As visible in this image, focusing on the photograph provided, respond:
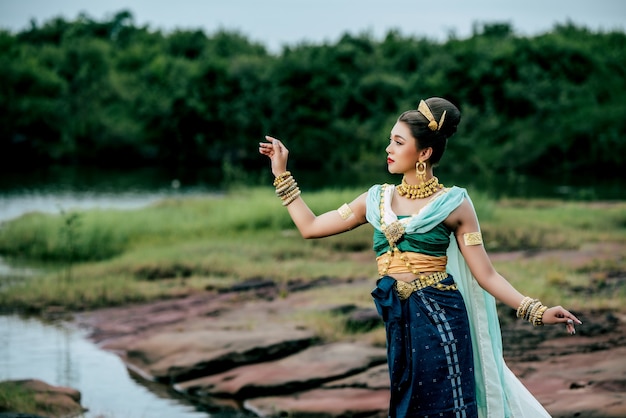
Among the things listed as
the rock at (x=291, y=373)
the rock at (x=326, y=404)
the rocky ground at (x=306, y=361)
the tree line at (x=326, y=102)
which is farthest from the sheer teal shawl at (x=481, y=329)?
the tree line at (x=326, y=102)

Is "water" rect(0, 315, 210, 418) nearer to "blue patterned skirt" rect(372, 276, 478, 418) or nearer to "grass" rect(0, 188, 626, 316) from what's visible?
"grass" rect(0, 188, 626, 316)

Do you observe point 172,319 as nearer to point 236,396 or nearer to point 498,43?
point 236,396

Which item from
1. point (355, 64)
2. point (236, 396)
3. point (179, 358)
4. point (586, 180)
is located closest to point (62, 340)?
point (179, 358)

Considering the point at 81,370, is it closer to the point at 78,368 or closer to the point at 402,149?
the point at 78,368

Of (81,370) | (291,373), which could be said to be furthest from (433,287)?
(81,370)

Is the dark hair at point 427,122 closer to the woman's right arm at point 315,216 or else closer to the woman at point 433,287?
the woman at point 433,287

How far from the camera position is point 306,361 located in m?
7.38

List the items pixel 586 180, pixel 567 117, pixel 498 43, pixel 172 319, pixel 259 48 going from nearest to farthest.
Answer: pixel 172 319 < pixel 586 180 < pixel 567 117 < pixel 498 43 < pixel 259 48

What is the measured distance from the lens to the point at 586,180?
33.7 meters

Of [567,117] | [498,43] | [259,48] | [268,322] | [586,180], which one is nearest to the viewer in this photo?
[268,322]

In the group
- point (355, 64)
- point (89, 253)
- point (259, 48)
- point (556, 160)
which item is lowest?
point (89, 253)

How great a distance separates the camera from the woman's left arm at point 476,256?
11.3 feet

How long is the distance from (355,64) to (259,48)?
10.5 meters

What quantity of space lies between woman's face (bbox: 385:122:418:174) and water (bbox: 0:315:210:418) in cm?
366
